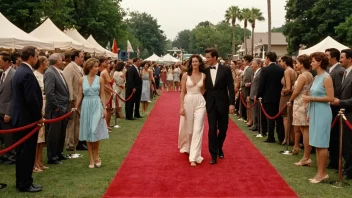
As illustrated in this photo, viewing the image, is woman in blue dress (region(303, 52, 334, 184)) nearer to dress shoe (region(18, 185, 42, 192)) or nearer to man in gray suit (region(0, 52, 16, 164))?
dress shoe (region(18, 185, 42, 192))

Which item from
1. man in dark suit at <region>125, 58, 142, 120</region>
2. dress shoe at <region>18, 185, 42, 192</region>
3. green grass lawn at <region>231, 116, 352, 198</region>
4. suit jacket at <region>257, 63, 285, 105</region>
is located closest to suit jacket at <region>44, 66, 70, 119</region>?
dress shoe at <region>18, 185, 42, 192</region>

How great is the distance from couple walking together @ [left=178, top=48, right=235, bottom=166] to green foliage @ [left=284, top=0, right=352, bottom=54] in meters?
37.8

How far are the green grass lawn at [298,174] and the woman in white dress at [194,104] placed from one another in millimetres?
A: 1570

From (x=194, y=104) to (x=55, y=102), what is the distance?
2681 mm

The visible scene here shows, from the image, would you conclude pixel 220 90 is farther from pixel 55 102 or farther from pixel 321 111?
pixel 55 102

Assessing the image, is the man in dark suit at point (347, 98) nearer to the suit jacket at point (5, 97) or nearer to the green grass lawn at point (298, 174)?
the green grass lawn at point (298, 174)

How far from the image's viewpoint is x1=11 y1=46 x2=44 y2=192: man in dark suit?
20.5 feet

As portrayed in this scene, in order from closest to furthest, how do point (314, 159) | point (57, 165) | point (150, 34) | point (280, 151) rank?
point (57, 165) → point (314, 159) → point (280, 151) → point (150, 34)

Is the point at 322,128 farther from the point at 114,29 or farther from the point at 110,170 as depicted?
the point at 114,29

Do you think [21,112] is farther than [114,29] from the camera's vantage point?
No

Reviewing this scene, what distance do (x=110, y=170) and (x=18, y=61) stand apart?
3.00 metres

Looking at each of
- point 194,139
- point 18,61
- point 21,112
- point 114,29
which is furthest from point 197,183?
point 114,29

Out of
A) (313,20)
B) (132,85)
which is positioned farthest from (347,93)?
(313,20)

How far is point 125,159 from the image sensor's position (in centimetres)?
873
